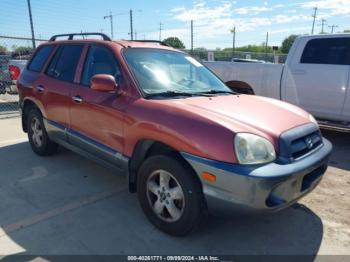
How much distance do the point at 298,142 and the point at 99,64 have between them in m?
2.42

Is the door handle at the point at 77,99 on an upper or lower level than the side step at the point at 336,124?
upper

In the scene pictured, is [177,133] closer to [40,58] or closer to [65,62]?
[65,62]

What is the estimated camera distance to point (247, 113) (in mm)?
3330

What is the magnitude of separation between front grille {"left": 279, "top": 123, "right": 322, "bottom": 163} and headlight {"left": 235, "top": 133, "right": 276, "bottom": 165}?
0.13m

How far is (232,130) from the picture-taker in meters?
2.86

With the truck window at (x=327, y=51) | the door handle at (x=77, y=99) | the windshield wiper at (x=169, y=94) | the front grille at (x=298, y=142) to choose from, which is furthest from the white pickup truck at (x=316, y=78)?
the door handle at (x=77, y=99)

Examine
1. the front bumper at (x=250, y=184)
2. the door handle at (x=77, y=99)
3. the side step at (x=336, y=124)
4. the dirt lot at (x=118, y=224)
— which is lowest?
the dirt lot at (x=118, y=224)

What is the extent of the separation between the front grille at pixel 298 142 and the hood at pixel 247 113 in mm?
63

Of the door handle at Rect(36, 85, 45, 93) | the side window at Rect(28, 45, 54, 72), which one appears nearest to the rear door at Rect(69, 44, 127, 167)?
the door handle at Rect(36, 85, 45, 93)

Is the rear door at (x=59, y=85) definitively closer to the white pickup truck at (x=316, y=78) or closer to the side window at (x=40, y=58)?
the side window at (x=40, y=58)

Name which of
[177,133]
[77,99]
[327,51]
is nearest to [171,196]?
[177,133]

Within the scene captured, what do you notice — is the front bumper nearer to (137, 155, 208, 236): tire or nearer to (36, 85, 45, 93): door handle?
(137, 155, 208, 236): tire

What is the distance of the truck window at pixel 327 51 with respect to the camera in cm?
635

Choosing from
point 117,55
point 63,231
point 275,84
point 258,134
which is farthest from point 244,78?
point 63,231
